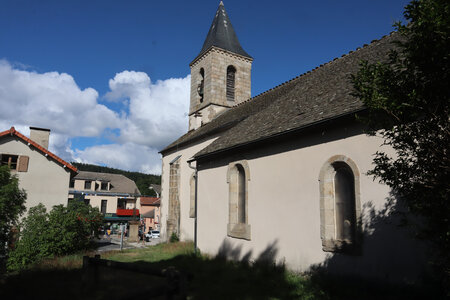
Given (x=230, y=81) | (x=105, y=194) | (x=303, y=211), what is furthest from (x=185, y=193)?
(x=105, y=194)

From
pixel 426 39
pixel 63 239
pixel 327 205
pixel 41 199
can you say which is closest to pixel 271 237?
pixel 327 205

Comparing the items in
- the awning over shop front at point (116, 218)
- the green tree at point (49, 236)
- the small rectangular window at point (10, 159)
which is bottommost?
the awning over shop front at point (116, 218)

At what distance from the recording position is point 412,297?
568 cm

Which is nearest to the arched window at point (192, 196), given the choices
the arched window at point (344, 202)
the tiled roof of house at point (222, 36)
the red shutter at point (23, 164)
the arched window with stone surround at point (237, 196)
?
the arched window with stone surround at point (237, 196)

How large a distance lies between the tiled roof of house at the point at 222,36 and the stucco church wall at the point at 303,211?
15.5 m

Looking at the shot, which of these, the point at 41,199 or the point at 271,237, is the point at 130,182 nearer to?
the point at 41,199

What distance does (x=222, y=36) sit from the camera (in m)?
26.4

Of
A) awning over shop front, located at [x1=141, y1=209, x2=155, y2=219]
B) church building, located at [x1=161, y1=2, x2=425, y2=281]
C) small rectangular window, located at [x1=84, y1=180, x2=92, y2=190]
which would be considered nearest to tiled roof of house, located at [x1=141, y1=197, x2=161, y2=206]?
awning over shop front, located at [x1=141, y1=209, x2=155, y2=219]

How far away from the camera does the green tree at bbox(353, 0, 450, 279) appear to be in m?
3.58

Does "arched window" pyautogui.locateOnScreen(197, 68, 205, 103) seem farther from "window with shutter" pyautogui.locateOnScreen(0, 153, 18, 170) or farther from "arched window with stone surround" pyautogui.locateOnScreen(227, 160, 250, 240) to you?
"arched window with stone surround" pyautogui.locateOnScreen(227, 160, 250, 240)

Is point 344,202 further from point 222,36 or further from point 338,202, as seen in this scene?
point 222,36

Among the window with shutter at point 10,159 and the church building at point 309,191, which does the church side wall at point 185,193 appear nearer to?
the church building at point 309,191

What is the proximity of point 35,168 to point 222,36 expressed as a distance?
17331 millimetres

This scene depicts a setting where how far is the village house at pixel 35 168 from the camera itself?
18438 millimetres
